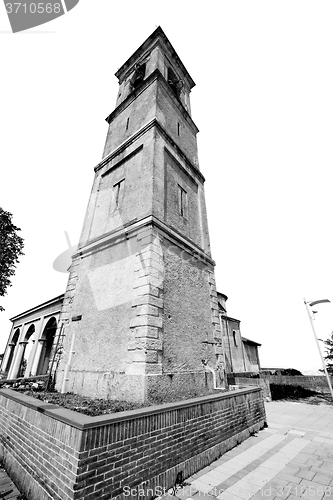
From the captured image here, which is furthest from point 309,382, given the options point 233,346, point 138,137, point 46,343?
point 46,343

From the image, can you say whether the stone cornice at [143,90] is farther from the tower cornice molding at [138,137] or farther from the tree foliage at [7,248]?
the tree foliage at [7,248]

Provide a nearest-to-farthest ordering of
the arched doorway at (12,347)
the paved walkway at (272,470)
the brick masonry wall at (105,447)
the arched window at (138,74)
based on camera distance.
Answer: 1. the brick masonry wall at (105,447)
2. the paved walkway at (272,470)
3. the arched window at (138,74)
4. the arched doorway at (12,347)

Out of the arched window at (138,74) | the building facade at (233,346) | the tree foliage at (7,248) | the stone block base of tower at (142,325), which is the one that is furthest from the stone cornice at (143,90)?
the building facade at (233,346)

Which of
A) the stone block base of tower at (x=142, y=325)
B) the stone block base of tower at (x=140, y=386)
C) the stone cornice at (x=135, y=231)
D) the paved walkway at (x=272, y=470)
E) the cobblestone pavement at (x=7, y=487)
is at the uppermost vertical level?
the stone cornice at (x=135, y=231)

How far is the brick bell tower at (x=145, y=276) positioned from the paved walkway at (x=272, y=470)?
1.72m

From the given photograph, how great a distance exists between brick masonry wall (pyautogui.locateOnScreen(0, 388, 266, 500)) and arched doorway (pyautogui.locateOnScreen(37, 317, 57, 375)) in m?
14.4

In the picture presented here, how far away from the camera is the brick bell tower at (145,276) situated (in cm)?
601

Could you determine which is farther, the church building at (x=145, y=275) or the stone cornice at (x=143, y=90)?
the stone cornice at (x=143, y=90)

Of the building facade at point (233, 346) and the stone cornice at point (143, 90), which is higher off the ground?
the stone cornice at point (143, 90)

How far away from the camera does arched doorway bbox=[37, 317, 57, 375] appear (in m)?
18.2

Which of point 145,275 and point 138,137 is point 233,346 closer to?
point 145,275

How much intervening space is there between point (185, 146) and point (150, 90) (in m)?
3.15

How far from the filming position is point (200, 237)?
10273mm

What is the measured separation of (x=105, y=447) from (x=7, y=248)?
63.4 feet
